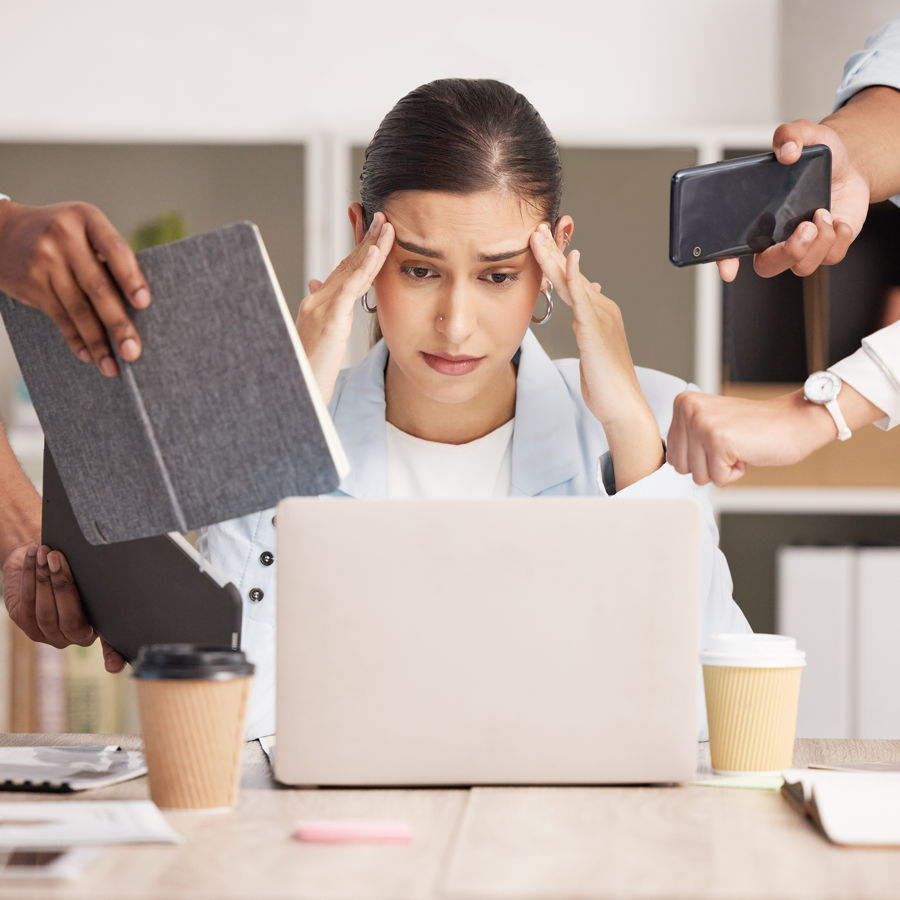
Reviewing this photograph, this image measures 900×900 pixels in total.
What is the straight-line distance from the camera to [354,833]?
808 mm

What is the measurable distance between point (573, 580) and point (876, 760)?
42 centimetres

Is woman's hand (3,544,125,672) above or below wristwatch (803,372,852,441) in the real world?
below

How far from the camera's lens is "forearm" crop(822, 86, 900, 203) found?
1610 mm

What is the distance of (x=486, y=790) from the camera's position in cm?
95

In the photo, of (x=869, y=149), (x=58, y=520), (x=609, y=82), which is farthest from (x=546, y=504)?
(x=609, y=82)

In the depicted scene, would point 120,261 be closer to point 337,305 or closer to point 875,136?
point 337,305

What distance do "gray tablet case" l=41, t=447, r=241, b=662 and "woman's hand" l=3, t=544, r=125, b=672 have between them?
11 millimetres

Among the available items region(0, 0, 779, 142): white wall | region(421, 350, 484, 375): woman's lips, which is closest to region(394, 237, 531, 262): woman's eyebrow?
region(421, 350, 484, 375): woman's lips

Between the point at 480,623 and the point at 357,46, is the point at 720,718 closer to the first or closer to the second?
the point at 480,623

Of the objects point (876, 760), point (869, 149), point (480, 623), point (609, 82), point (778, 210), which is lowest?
point (876, 760)

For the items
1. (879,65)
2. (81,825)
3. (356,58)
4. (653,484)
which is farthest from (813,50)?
(81,825)

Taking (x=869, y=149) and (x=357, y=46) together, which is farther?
(x=357, y=46)

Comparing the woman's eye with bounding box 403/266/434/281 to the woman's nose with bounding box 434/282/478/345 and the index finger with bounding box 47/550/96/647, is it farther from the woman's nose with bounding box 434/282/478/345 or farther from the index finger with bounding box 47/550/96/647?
the index finger with bounding box 47/550/96/647

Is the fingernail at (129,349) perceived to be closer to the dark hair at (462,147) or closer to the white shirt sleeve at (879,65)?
the dark hair at (462,147)
